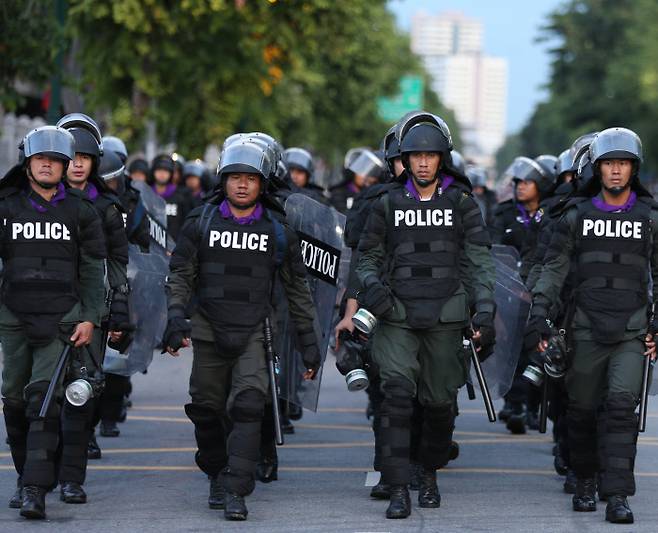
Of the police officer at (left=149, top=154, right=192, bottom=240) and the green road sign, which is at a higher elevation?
the green road sign

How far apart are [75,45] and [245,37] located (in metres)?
3.31

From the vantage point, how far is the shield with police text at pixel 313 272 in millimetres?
9312

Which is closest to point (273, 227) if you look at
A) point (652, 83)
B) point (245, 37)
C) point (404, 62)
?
point (245, 37)

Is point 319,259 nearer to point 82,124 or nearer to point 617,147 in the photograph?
point 82,124

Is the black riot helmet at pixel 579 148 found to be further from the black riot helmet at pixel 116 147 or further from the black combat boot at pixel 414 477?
the black riot helmet at pixel 116 147

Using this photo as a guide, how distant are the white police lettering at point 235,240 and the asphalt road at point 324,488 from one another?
1.30 metres

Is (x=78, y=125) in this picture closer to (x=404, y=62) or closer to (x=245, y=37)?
(x=245, y=37)

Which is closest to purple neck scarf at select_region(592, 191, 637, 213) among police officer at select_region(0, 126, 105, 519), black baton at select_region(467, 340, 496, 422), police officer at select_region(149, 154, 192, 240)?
black baton at select_region(467, 340, 496, 422)

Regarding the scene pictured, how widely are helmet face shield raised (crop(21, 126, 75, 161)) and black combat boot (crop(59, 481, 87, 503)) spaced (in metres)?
1.64

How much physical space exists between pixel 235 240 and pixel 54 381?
3.62ft

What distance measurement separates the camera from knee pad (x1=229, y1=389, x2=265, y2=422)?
26.1 feet

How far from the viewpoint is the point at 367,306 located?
8.12 metres

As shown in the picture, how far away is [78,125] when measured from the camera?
31.1ft

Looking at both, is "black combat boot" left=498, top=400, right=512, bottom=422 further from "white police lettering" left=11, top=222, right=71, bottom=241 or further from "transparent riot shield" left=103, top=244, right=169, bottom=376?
"white police lettering" left=11, top=222, right=71, bottom=241
